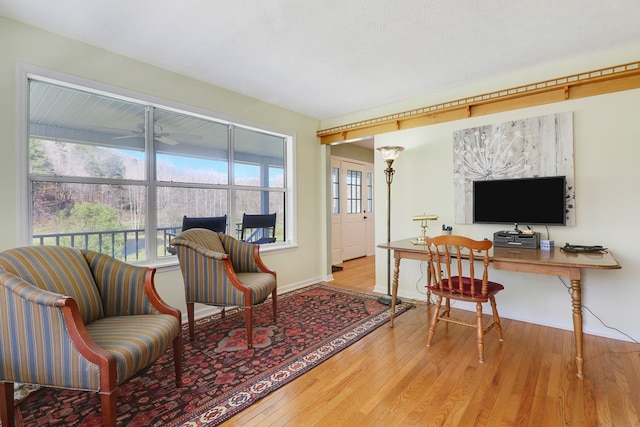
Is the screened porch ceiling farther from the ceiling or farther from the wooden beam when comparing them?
the wooden beam

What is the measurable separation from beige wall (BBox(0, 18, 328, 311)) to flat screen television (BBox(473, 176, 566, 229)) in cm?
221

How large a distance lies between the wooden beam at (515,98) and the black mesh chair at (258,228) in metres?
1.69

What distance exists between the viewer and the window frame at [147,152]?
2156 millimetres

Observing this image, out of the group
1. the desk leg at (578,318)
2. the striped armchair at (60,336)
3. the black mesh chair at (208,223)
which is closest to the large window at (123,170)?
the black mesh chair at (208,223)

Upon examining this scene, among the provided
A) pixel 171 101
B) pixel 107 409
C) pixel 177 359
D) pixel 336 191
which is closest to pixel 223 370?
pixel 177 359

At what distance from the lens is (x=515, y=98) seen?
9.62 ft

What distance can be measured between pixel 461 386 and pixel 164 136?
3.26 meters

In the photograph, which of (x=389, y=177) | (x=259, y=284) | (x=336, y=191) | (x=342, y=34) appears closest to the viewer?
(x=342, y=34)

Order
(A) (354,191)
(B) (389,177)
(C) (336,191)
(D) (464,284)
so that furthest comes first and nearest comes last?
(A) (354,191) → (C) (336,191) → (B) (389,177) → (D) (464,284)

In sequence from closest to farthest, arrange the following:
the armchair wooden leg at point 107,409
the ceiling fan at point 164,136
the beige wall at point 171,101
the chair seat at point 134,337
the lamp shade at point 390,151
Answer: the armchair wooden leg at point 107,409, the chair seat at point 134,337, the beige wall at point 171,101, the ceiling fan at point 164,136, the lamp shade at point 390,151

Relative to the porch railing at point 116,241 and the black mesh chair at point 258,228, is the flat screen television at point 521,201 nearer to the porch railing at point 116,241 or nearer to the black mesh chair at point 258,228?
the black mesh chair at point 258,228

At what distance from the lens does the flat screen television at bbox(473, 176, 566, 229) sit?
265 centimetres

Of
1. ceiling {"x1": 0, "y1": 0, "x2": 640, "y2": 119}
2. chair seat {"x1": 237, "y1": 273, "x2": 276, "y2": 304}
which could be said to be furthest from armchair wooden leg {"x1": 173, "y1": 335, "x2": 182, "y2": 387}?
ceiling {"x1": 0, "y1": 0, "x2": 640, "y2": 119}

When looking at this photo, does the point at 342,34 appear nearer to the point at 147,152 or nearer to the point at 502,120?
the point at 502,120
